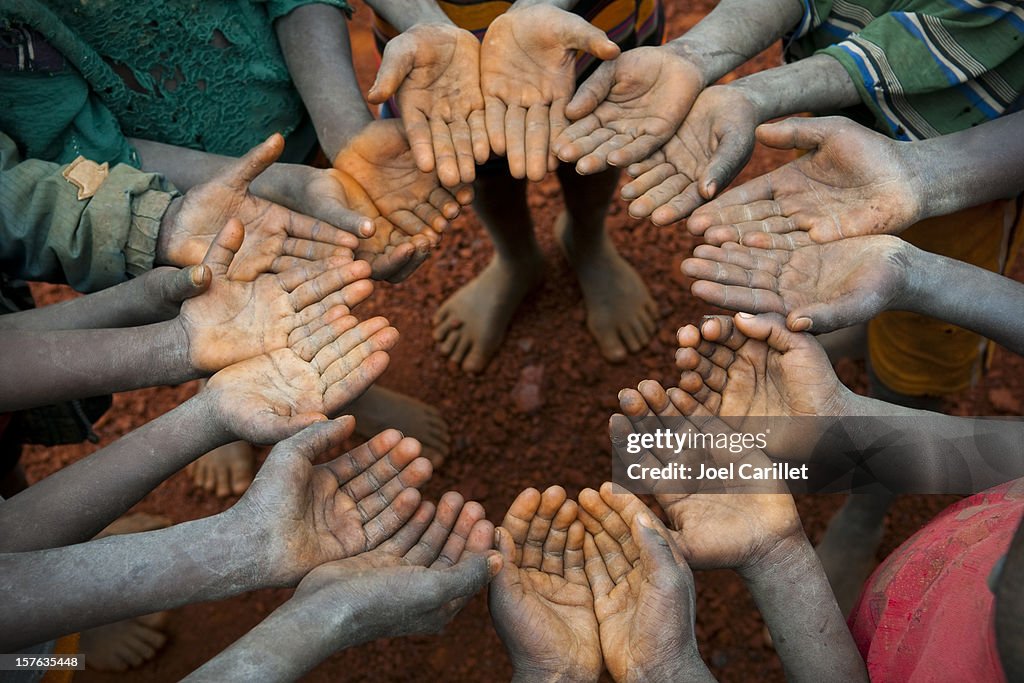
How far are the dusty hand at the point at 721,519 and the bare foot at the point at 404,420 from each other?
1.14 m

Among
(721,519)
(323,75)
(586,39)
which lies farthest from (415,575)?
(323,75)

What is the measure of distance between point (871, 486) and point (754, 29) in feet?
3.59

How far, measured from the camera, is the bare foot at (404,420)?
2.58 m

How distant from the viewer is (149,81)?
6.27ft

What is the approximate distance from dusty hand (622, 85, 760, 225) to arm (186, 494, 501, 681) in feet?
2.49

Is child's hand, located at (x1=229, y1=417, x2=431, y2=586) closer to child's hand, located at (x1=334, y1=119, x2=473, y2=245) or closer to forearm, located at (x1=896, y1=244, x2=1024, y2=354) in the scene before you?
child's hand, located at (x1=334, y1=119, x2=473, y2=245)

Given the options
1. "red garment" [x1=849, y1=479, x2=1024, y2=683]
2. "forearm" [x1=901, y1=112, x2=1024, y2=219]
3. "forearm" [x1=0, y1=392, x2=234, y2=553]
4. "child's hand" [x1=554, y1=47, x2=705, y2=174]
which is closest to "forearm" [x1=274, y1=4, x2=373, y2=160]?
"child's hand" [x1=554, y1=47, x2=705, y2=174]

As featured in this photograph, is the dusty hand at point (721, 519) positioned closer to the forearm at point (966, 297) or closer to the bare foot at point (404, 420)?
the forearm at point (966, 297)

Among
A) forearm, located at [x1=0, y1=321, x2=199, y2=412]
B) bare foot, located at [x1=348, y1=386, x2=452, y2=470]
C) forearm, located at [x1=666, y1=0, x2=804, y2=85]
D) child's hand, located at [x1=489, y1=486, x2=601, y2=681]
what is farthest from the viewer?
bare foot, located at [x1=348, y1=386, x2=452, y2=470]

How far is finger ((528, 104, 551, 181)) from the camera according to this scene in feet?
6.12

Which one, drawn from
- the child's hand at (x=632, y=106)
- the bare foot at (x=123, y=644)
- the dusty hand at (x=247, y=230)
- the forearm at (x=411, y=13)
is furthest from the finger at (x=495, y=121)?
the bare foot at (x=123, y=644)

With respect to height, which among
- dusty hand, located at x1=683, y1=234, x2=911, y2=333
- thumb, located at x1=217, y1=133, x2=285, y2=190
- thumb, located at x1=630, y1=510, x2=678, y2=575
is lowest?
thumb, located at x1=630, y1=510, x2=678, y2=575

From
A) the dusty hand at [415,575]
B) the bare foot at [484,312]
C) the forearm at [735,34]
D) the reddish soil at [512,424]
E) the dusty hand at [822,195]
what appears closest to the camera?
the dusty hand at [415,575]

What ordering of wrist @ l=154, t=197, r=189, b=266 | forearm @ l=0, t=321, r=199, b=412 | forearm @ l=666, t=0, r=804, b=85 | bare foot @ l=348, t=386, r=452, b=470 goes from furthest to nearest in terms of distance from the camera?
1. bare foot @ l=348, t=386, r=452, b=470
2. forearm @ l=666, t=0, r=804, b=85
3. wrist @ l=154, t=197, r=189, b=266
4. forearm @ l=0, t=321, r=199, b=412
